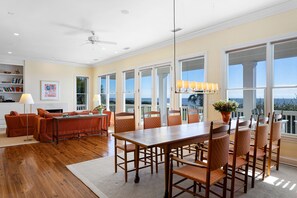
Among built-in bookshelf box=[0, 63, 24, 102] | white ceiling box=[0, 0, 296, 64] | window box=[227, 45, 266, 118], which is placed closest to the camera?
white ceiling box=[0, 0, 296, 64]

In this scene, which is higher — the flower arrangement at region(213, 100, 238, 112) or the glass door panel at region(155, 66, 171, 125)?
the glass door panel at region(155, 66, 171, 125)

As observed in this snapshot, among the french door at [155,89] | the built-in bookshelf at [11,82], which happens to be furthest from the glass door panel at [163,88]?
the built-in bookshelf at [11,82]

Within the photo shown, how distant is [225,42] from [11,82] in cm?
882

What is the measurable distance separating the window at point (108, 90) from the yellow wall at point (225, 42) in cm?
269

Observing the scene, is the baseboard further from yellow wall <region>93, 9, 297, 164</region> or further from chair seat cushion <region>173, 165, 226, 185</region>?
chair seat cushion <region>173, 165, 226, 185</region>

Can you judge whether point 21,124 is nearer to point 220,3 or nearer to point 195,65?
point 195,65

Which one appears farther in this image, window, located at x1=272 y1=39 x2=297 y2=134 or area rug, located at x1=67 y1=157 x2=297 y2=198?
window, located at x1=272 y1=39 x2=297 y2=134

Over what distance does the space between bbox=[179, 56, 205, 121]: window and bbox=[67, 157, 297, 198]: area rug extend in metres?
2.46

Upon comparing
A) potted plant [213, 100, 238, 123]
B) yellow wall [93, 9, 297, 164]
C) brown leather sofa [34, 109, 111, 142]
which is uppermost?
yellow wall [93, 9, 297, 164]

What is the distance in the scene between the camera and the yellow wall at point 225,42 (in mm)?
3707

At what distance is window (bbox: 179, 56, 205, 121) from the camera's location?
5.36m

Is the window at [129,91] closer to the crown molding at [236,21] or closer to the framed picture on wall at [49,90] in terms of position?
the crown molding at [236,21]

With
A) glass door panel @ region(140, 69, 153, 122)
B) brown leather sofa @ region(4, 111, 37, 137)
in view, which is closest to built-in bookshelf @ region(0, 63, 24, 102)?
brown leather sofa @ region(4, 111, 37, 137)

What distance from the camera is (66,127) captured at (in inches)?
226
